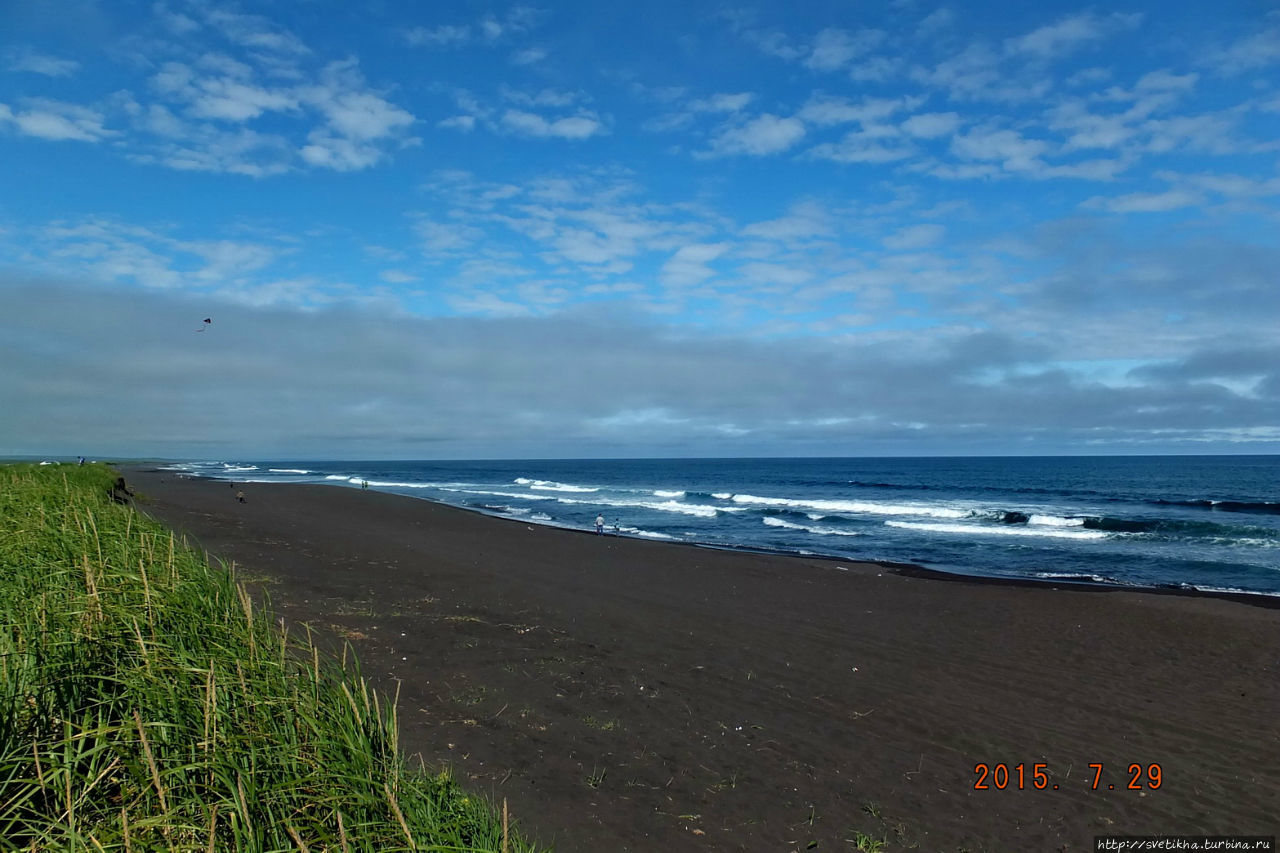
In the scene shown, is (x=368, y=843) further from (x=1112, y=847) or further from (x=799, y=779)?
(x=1112, y=847)

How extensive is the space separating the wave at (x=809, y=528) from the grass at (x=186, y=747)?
28810mm

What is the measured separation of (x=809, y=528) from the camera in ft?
109

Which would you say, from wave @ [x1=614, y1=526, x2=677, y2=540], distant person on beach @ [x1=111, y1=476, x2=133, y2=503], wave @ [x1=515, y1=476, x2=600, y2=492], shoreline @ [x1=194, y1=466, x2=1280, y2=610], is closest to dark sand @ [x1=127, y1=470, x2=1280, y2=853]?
shoreline @ [x1=194, y1=466, x2=1280, y2=610]

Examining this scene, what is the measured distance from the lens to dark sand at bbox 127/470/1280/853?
18.9ft

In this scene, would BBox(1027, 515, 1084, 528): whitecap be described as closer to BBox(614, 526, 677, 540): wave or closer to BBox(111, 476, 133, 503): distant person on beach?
BBox(614, 526, 677, 540): wave

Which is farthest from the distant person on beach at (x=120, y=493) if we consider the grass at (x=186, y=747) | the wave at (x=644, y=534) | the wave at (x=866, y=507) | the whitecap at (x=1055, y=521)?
the whitecap at (x=1055, y=521)

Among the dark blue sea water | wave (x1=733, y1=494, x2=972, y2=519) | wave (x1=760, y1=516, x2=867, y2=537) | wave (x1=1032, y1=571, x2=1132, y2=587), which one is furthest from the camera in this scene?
wave (x1=733, y1=494, x2=972, y2=519)

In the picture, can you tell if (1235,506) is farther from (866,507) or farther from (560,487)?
(560,487)

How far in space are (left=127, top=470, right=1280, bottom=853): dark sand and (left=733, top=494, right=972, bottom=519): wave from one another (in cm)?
2330

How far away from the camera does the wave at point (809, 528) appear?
30.9 meters

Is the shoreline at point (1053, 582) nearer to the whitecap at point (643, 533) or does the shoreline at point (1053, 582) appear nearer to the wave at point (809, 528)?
the whitecap at point (643, 533)

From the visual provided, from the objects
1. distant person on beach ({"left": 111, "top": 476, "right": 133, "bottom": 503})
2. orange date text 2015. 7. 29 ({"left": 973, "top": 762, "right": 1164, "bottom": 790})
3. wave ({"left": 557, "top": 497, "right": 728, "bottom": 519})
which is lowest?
wave ({"left": 557, "top": 497, "right": 728, "bottom": 519})

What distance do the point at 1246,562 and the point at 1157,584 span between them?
20.6ft

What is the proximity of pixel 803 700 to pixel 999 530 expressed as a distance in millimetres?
28415
